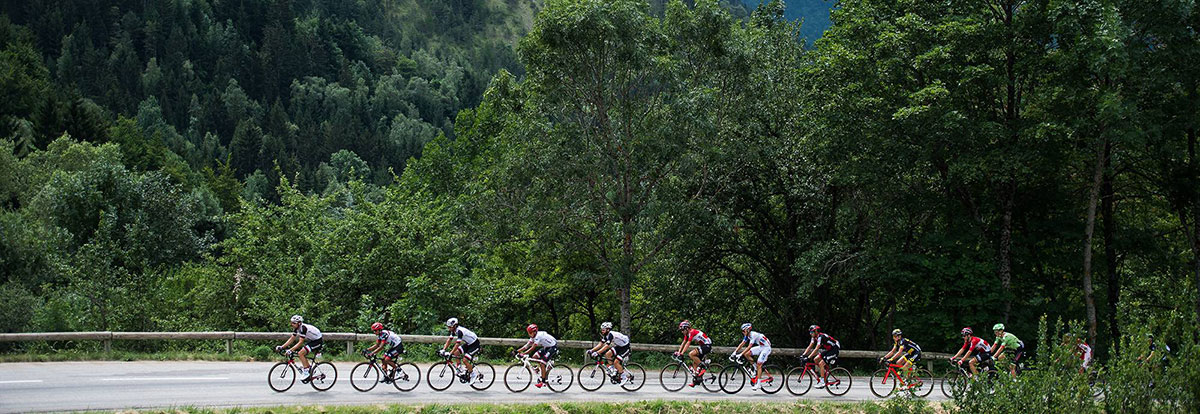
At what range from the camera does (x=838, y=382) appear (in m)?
22.6

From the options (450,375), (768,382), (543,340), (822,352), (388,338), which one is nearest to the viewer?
(388,338)

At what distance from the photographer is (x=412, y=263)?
3272 centimetres

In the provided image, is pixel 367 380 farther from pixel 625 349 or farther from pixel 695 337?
pixel 695 337

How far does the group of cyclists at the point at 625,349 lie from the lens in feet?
65.6

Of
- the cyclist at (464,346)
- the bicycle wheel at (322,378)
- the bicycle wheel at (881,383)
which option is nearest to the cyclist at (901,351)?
the bicycle wheel at (881,383)

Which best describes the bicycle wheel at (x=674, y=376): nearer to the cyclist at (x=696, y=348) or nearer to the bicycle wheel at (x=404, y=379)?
the cyclist at (x=696, y=348)

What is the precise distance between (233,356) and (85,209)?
24932 mm

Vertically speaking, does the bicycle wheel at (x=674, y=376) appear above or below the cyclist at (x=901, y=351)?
below

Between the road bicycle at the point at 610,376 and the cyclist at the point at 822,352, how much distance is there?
165 inches

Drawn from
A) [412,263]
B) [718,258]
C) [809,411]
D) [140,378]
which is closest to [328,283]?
[412,263]

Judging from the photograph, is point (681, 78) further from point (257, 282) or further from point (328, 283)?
point (257, 282)

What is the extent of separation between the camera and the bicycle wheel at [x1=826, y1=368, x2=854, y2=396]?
22578mm

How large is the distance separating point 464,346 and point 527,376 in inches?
66.5

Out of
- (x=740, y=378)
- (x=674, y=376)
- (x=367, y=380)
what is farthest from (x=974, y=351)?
(x=367, y=380)
